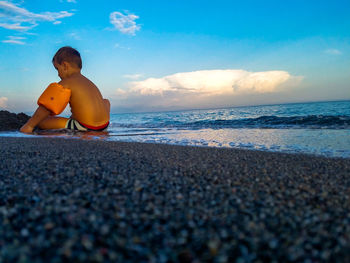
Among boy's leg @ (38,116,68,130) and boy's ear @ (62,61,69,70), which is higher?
boy's ear @ (62,61,69,70)

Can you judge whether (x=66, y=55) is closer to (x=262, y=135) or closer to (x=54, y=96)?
(x=54, y=96)

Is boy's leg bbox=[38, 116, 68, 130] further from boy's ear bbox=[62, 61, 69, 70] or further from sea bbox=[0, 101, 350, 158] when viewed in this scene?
boy's ear bbox=[62, 61, 69, 70]

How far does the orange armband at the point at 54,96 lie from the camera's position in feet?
28.2

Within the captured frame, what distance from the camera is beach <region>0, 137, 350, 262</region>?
58.7 inches

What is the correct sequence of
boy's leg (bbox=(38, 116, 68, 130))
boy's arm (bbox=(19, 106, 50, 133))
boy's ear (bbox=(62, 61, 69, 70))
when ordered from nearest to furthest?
boy's arm (bbox=(19, 106, 50, 133))
boy's ear (bbox=(62, 61, 69, 70))
boy's leg (bbox=(38, 116, 68, 130))

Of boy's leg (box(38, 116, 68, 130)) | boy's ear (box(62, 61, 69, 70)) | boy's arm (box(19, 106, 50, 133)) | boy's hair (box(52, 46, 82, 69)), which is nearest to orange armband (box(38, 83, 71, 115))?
boy's arm (box(19, 106, 50, 133))

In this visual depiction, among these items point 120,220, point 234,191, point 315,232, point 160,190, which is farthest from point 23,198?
point 315,232

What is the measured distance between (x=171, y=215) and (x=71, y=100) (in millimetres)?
8450

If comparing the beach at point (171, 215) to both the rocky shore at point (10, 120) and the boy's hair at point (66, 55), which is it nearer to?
the boy's hair at point (66, 55)

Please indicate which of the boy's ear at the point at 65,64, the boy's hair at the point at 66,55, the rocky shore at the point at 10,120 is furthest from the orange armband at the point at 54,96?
the rocky shore at the point at 10,120

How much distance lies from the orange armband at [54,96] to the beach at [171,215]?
5.95 meters

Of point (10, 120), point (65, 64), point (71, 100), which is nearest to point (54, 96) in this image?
point (71, 100)

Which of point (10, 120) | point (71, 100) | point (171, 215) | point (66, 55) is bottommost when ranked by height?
point (171, 215)

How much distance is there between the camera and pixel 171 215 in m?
1.95
